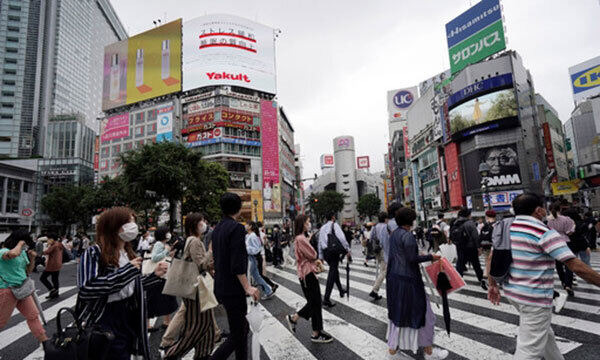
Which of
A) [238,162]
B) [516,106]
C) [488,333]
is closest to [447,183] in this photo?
[516,106]

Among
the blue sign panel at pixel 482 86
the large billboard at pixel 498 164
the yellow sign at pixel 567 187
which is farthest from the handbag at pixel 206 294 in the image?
the blue sign panel at pixel 482 86

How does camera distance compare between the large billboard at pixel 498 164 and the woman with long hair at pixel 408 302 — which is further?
the large billboard at pixel 498 164

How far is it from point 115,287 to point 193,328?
1.70 metres

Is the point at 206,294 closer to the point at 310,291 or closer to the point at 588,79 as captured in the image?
the point at 310,291

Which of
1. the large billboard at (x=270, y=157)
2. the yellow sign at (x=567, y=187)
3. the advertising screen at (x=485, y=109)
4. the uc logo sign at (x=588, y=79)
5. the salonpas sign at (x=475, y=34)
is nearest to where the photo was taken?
the yellow sign at (x=567, y=187)

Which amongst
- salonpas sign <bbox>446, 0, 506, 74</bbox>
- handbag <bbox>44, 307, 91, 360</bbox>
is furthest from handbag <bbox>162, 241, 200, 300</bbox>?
salonpas sign <bbox>446, 0, 506, 74</bbox>

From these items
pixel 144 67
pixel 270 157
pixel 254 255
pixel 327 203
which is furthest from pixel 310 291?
pixel 327 203

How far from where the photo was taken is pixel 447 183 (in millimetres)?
42312

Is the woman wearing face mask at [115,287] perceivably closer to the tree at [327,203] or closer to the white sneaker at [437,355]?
the white sneaker at [437,355]

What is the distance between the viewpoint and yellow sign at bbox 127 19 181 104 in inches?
2088

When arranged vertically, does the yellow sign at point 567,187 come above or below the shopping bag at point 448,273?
above

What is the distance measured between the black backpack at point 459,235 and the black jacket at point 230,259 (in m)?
7.15

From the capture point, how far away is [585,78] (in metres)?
37.8

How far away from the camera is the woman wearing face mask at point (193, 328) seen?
3.56 metres
